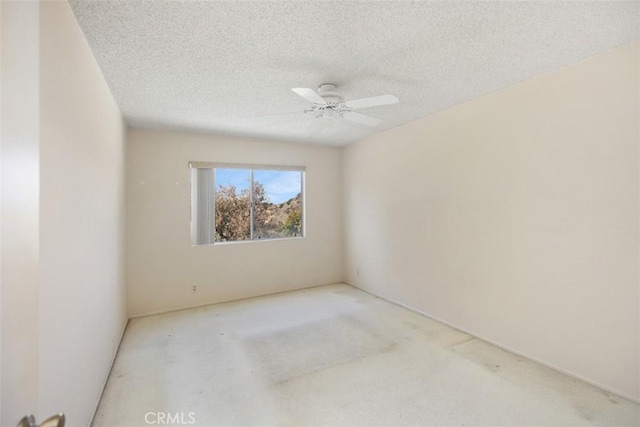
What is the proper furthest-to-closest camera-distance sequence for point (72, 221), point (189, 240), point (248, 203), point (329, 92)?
point (248, 203) < point (189, 240) < point (329, 92) < point (72, 221)

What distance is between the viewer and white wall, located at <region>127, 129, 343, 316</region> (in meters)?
3.74

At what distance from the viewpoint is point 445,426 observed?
1.78 m

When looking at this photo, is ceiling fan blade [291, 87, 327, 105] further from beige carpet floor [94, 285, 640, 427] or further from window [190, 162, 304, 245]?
window [190, 162, 304, 245]

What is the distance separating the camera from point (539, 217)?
2.46 metres

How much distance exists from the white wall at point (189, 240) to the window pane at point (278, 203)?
11.5 inches

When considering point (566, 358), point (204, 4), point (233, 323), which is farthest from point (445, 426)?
point (204, 4)

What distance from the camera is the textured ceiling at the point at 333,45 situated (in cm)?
157

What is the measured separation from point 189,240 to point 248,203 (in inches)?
47.8

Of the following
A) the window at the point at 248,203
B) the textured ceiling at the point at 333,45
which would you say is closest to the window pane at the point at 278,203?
the window at the point at 248,203

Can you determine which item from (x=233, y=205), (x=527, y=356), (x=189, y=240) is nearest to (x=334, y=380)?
(x=527, y=356)

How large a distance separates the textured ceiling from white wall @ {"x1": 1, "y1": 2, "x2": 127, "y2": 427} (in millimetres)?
329

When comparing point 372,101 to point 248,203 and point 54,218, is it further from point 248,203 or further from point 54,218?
point 248,203

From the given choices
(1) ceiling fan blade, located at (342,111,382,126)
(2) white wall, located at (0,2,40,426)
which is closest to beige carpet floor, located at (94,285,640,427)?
(2) white wall, located at (0,2,40,426)

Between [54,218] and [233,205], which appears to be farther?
[233,205]
